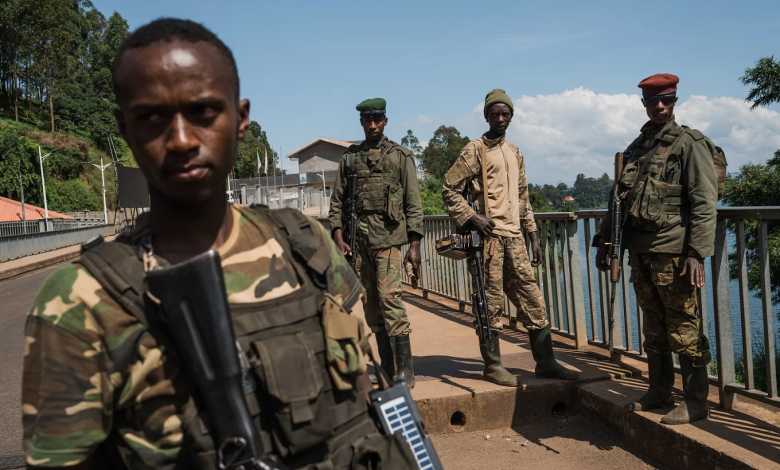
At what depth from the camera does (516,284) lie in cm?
529

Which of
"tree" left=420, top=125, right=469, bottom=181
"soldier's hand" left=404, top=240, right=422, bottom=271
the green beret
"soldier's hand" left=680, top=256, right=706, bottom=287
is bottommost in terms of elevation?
"soldier's hand" left=680, top=256, right=706, bottom=287

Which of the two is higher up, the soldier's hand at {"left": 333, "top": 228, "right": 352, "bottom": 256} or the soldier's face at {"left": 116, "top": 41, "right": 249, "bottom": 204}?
the soldier's face at {"left": 116, "top": 41, "right": 249, "bottom": 204}

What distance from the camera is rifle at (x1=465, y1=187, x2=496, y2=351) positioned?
202 inches

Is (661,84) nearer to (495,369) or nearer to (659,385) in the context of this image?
(659,385)

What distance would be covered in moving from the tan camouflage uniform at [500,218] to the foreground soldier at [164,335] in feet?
12.1

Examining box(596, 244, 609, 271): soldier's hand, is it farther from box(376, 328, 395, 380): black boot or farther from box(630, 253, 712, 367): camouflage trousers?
box(376, 328, 395, 380): black boot

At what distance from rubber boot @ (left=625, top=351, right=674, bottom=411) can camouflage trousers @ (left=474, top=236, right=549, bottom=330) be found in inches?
39.7

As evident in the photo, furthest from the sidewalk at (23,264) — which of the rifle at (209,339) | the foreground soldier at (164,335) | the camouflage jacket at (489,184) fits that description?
the rifle at (209,339)

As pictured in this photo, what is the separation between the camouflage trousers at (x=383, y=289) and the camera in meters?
5.32

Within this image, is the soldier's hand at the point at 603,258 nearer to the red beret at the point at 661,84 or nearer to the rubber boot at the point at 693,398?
the rubber boot at the point at 693,398

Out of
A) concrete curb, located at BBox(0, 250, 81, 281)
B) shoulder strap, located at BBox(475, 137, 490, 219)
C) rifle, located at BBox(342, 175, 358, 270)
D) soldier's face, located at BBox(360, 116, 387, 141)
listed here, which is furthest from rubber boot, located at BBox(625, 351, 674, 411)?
concrete curb, located at BBox(0, 250, 81, 281)

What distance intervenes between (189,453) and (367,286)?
166 inches

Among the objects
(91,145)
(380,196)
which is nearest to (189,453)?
(380,196)

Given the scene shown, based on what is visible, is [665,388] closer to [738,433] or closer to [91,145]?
[738,433]
